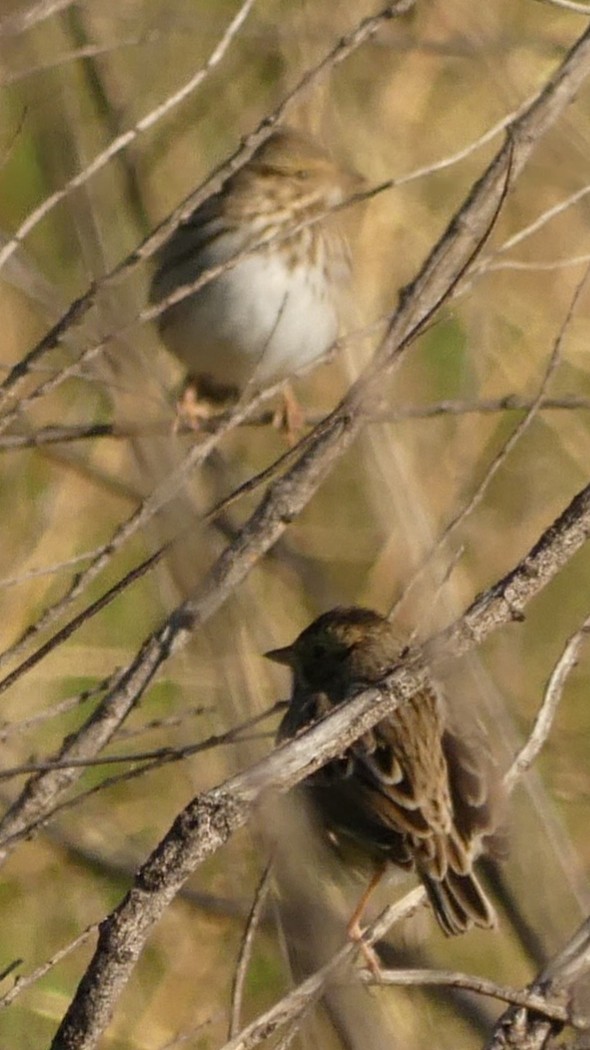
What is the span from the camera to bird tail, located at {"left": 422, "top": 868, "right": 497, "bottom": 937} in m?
3.27

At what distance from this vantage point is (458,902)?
3.34 metres

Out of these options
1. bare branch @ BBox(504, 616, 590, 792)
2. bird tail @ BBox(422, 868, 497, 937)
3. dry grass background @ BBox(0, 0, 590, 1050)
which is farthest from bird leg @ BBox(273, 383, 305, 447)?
bare branch @ BBox(504, 616, 590, 792)

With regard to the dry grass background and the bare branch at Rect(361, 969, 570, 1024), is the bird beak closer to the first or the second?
the dry grass background

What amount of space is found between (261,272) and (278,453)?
38.3 inches

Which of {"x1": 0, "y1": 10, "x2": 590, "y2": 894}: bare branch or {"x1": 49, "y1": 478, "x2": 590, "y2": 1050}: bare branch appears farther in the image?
{"x1": 0, "y1": 10, "x2": 590, "y2": 894}: bare branch

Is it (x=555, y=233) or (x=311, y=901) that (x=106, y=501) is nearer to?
(x=555, y=233)

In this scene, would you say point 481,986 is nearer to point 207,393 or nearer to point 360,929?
point 360,929

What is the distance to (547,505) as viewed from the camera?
21.4 ft

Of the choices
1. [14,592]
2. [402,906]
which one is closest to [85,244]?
[402,906]

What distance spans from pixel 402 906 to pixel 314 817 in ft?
2.36

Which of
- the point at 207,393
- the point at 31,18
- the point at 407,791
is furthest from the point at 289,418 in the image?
the point at 31,18

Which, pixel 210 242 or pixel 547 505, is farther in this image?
pixel 547 505

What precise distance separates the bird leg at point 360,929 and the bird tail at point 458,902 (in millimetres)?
126

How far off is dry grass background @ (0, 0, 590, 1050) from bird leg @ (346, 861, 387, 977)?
0.56 meters
